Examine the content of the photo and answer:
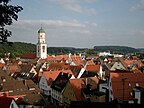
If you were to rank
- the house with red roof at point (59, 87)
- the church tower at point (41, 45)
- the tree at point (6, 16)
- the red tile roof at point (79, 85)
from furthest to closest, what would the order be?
the church tower at point (41, 45) → the house with red roof at point (59, 87) → the red tile roof at point (79, 85) → the tree at point (6, 16)

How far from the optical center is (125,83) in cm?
3528

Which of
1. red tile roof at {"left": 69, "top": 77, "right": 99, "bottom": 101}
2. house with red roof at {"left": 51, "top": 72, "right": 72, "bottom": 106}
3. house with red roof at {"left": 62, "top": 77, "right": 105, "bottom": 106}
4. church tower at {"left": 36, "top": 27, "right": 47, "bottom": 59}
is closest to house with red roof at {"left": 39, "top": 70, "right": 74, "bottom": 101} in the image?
house with red roof at {"left": 51, "top": 72, "right": 72, "bottom": 106}

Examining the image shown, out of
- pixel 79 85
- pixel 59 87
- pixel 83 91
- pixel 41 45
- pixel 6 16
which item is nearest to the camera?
pixel 6 16

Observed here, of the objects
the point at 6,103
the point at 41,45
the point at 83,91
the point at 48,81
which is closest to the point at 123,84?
the point at 83,91

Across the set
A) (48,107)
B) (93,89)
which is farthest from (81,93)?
(48,107)

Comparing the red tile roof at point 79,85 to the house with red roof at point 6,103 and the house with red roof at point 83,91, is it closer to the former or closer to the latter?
the house with red roof at point 83,91

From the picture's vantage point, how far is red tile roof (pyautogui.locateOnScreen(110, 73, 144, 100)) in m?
34.3

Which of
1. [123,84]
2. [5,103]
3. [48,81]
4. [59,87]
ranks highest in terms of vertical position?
[123,84]

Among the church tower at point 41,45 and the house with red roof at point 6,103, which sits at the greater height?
the church tower at point 41,45

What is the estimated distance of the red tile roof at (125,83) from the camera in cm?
3434

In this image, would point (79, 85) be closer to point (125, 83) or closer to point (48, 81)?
point (125, 83)

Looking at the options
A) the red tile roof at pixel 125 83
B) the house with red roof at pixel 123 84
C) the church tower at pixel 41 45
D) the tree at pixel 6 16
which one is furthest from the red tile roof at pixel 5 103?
the church tower at pixel 41 45

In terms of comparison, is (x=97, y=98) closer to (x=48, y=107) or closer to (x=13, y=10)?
(x=48, y=107)

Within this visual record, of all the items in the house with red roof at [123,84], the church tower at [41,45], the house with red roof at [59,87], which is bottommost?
the house with red roof at [59,87]
